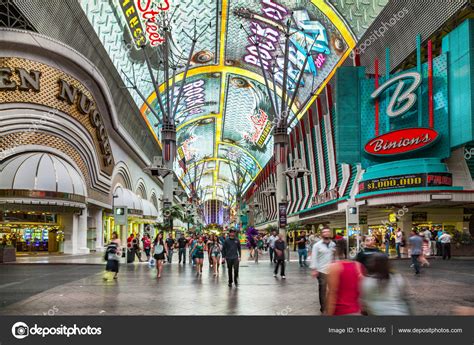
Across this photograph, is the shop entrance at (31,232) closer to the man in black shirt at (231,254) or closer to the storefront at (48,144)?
the storefront at (48,144)

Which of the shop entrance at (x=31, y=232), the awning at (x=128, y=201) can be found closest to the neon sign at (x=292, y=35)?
the awning at (x=128, y=201)

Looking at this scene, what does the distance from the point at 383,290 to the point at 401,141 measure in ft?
77.9

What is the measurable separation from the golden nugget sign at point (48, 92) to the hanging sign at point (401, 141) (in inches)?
664

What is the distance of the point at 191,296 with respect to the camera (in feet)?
35.8

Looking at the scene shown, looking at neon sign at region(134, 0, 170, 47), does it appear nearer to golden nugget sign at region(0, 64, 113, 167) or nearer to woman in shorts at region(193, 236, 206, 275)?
golden nugget sign at region(0, 64, 113, 167)

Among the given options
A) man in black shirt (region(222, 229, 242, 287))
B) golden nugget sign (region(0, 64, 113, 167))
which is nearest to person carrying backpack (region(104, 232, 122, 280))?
man in black shirt (region(222, 229, 242, 287))

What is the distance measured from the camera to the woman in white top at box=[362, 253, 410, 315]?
461 centimetres

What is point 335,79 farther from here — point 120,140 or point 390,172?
point 120,140

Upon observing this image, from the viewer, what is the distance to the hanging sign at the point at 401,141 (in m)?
25.6

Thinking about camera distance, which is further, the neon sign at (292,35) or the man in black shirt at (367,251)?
the neon sign at (292,35)

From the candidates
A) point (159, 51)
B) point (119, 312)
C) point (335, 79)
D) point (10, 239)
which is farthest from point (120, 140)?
point (119, 312)

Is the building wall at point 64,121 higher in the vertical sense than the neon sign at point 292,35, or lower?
lower

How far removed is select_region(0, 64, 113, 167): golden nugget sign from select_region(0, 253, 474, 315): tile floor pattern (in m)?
11.0
